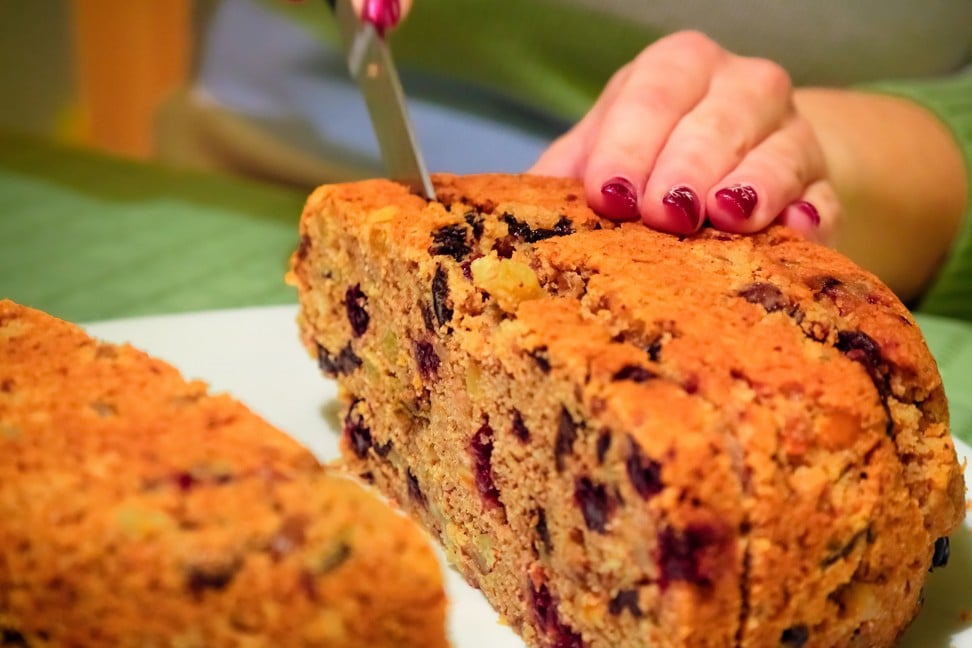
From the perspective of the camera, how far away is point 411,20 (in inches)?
91.1

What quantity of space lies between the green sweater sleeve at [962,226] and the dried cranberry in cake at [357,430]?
149 centimetres

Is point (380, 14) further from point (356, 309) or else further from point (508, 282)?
point (508, 282)

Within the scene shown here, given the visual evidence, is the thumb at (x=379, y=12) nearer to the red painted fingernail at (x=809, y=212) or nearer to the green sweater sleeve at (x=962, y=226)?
the red painted fingernail at (x=809, y=212)

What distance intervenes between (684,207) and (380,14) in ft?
2.03

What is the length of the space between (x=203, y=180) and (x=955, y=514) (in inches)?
88.7

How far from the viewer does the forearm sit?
1916 millimetres

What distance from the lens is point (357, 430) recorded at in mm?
1458

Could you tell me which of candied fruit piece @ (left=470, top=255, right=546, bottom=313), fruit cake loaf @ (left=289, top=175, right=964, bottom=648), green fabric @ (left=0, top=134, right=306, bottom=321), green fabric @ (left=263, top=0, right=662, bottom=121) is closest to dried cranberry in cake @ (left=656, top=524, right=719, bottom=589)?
fruit cake loaf @ (left=289, top=175, right=964, bottom=648)

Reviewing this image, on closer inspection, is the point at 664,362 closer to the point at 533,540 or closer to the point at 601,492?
the point at 601,492

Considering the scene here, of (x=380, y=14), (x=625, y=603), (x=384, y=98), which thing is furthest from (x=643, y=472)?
(x=380, y=14)

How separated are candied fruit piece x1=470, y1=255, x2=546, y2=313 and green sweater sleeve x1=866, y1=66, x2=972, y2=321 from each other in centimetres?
152

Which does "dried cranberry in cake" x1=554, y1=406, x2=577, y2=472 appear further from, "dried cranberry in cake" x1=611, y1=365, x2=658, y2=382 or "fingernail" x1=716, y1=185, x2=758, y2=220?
"fingernail" x1=716, y1=185, x2=758, y2=220

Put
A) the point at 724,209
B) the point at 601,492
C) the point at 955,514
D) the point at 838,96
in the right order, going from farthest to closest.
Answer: the point at 838,96
the point at 724,209
the point at 955,514
the point at 601,492

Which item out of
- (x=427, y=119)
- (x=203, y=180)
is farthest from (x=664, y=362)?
(x=203, y=180)
